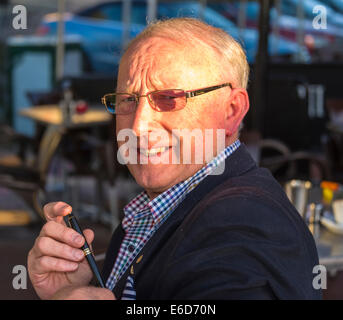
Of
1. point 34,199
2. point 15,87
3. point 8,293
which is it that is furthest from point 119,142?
point 15,87

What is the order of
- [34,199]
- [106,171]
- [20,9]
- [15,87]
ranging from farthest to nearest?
1. [15,87]
2. [106,171]
3. [34,199]
4. [20,9]

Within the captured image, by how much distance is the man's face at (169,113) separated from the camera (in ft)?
3.93

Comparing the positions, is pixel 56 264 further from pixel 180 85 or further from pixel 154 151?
pixel 180 85

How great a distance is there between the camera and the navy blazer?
968 millimetres

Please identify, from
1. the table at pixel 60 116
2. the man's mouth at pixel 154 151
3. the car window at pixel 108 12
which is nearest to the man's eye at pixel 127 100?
the man's mouth at pixel 154 151

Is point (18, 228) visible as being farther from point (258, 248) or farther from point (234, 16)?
point (234, 16)

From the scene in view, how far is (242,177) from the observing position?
1160 mm

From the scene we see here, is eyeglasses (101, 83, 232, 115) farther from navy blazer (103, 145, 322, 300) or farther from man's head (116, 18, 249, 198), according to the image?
navy blazer (103, 145, 322, 300)

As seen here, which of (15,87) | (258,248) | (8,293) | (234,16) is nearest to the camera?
(258,248)

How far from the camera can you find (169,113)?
1.20m

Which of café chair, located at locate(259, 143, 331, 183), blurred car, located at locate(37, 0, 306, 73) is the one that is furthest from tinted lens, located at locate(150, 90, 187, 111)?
blurred car, located at locate(37, 0, 306, 73)

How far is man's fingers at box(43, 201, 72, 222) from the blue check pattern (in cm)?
17

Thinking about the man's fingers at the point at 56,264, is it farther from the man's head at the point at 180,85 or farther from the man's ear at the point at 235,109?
the man's ear at the point at 235,109

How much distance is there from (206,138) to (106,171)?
3.77 meters
